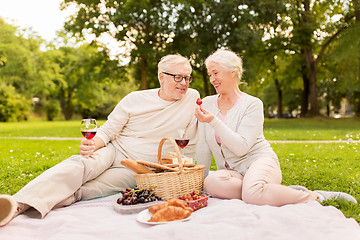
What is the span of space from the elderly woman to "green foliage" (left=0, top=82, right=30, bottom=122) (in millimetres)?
37380

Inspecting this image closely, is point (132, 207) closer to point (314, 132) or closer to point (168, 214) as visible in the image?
point (168, 214)

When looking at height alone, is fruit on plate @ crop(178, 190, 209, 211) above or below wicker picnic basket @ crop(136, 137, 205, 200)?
below

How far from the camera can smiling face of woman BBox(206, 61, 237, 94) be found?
4.42 meters

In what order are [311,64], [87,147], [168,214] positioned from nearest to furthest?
[168,214], [87,147], [311,64]

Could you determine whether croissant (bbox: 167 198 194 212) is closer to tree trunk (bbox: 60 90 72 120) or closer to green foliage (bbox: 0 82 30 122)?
green foliage (bbox: 0 82 30 122)

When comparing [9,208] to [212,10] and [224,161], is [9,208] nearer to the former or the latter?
[224,161]

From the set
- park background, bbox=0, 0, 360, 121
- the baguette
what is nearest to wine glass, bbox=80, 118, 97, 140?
the baguette

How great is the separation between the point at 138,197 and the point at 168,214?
68cm

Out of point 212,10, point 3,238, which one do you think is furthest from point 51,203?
point 212,10

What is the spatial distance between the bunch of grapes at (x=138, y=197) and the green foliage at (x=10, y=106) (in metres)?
37.5

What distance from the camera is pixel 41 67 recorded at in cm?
4653

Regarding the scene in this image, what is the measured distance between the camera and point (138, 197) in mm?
3852

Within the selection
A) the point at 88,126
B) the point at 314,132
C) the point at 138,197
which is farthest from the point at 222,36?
the point at 138,197

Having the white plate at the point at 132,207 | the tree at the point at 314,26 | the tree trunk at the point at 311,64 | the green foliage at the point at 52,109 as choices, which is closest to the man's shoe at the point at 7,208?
the white plate at the point at 132,207
